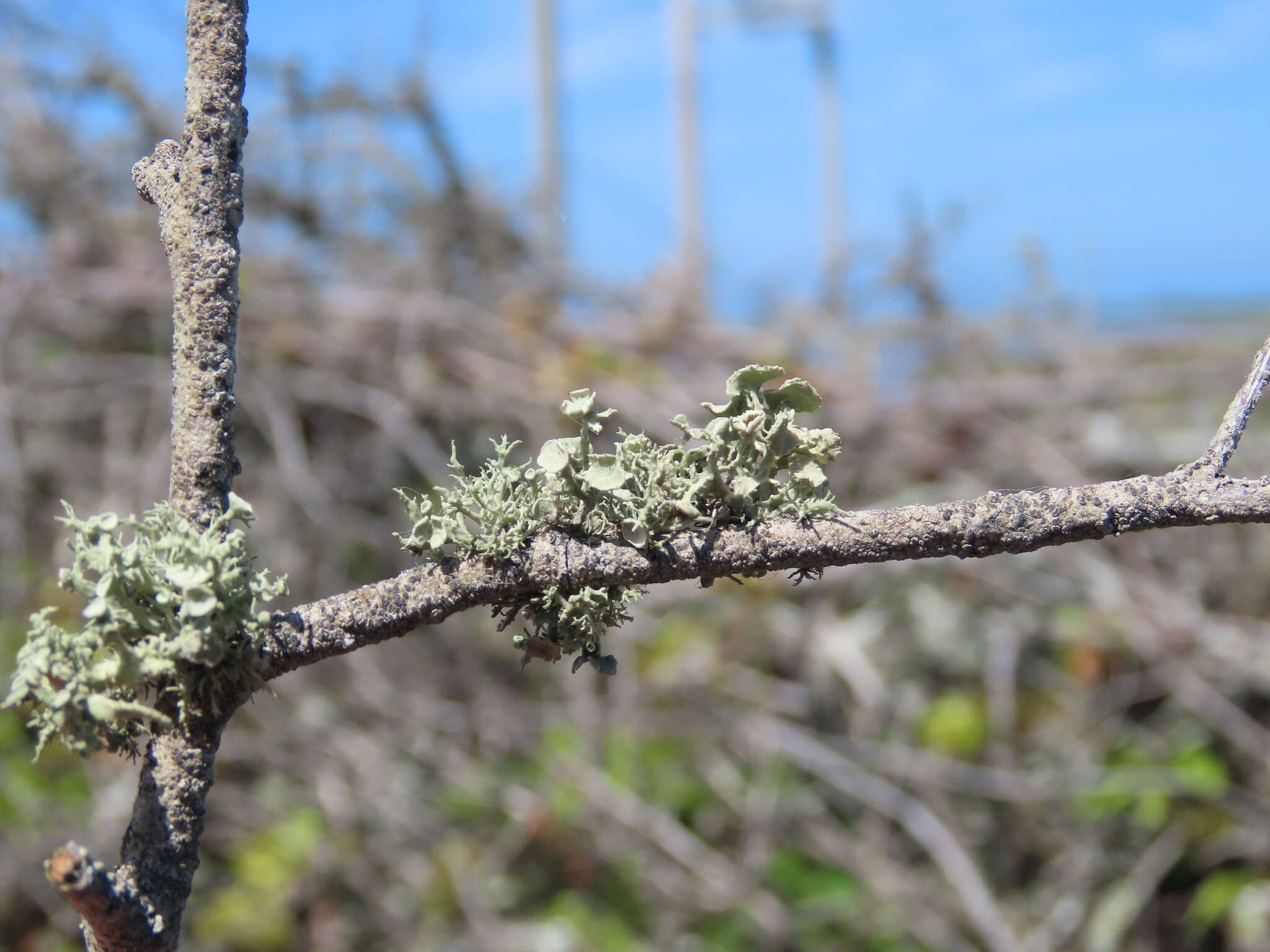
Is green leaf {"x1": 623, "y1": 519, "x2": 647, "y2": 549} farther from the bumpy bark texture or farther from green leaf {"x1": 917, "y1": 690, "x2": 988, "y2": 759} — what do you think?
green leaf {"x1": 917, "y1": 690, "x2": 988, "y2": 759}

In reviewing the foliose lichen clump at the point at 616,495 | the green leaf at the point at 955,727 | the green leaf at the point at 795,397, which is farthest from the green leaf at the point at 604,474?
the green leaf at the point at 955,727

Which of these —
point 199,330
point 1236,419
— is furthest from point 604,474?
point 1236,419

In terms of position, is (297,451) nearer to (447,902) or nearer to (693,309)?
(447,902)

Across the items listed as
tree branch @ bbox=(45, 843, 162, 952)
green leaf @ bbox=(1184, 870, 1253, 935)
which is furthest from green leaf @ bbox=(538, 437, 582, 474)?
green leaf @ bbox=(1184, 870, 1253, 935)

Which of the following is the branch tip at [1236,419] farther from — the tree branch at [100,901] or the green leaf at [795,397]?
the tree branch at [100,901]

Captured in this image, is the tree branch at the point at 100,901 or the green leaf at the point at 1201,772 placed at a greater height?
the green leaf at the point at 1201,772

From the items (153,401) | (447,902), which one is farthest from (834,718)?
(153,401)
